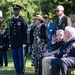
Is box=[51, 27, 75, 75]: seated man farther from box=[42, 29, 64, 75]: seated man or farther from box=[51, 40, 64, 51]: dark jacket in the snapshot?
box=[51, 40, 64, 51]: dark jacket

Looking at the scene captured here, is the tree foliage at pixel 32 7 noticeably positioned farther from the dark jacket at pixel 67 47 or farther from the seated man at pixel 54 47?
the dark jacket at pixel 67 47

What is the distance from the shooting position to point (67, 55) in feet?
23.7

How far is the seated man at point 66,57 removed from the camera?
6.88 m

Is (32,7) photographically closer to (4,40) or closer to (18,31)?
(4,40)

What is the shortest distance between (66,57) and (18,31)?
2760mm

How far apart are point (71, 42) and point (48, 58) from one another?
2.12 ft

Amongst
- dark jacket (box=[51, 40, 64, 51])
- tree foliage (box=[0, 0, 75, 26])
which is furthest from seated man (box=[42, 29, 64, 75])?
tree foliage (box=[0, 0, 75, 26])

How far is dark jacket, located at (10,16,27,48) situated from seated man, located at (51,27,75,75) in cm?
247

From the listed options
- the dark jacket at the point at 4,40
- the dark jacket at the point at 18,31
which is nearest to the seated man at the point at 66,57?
the dark jacket at the point at 18,31

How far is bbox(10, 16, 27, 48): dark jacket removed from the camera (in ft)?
31.6

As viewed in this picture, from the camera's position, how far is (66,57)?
23.7 feet

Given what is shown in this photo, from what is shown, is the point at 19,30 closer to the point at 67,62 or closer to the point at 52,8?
the point at 67,62

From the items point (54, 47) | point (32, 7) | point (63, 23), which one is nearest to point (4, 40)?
point (63, 23)

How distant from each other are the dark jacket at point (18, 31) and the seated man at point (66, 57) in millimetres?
2469
